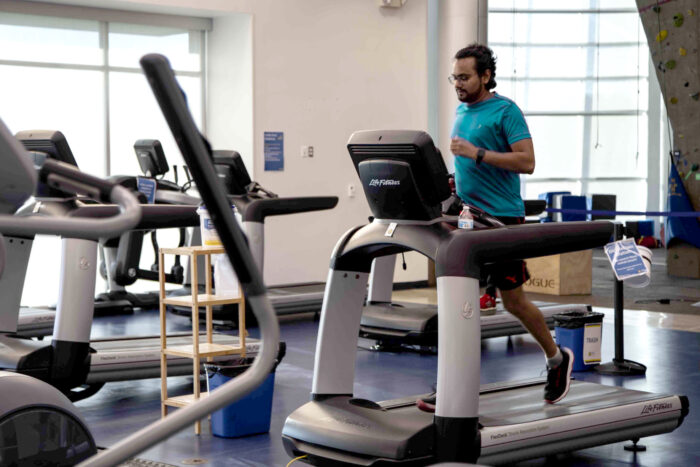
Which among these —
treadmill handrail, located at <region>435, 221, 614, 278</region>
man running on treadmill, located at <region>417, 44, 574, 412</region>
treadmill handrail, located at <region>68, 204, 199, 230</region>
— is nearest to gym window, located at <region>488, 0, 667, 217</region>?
treadmill handrail, located at <region>68, 204, 199, 230</region>

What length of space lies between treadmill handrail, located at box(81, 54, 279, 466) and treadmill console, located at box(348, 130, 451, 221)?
7.19ft

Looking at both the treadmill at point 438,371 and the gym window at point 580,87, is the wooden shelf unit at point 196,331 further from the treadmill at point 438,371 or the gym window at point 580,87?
the gym window at point 580,87

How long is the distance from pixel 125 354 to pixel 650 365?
3.15m

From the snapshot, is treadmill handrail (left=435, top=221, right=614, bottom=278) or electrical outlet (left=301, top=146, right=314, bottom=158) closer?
treadmill handrail (left=435, top=221, right=614, bottom=278)

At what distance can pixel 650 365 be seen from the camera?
5.98 meters

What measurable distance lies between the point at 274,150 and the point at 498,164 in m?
5.55

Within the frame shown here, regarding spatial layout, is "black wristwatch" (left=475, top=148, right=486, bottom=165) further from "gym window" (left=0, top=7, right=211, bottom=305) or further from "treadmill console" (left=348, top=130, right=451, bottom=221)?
"gym window" (left=0, top=7, right=211, bottom=305)

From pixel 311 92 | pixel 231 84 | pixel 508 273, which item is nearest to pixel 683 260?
pixel 311 92

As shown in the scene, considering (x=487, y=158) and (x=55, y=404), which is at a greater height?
(x=487, y=158)

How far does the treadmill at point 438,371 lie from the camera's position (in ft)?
11.2

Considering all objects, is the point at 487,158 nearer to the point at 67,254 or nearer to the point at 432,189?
the point at 432,189

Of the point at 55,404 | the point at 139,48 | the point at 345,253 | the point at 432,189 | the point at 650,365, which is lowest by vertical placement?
the point at 650,365

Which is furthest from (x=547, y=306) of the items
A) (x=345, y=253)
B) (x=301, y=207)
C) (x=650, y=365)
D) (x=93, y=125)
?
(x=93, y=125)

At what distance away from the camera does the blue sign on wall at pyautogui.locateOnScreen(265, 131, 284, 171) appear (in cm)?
945
